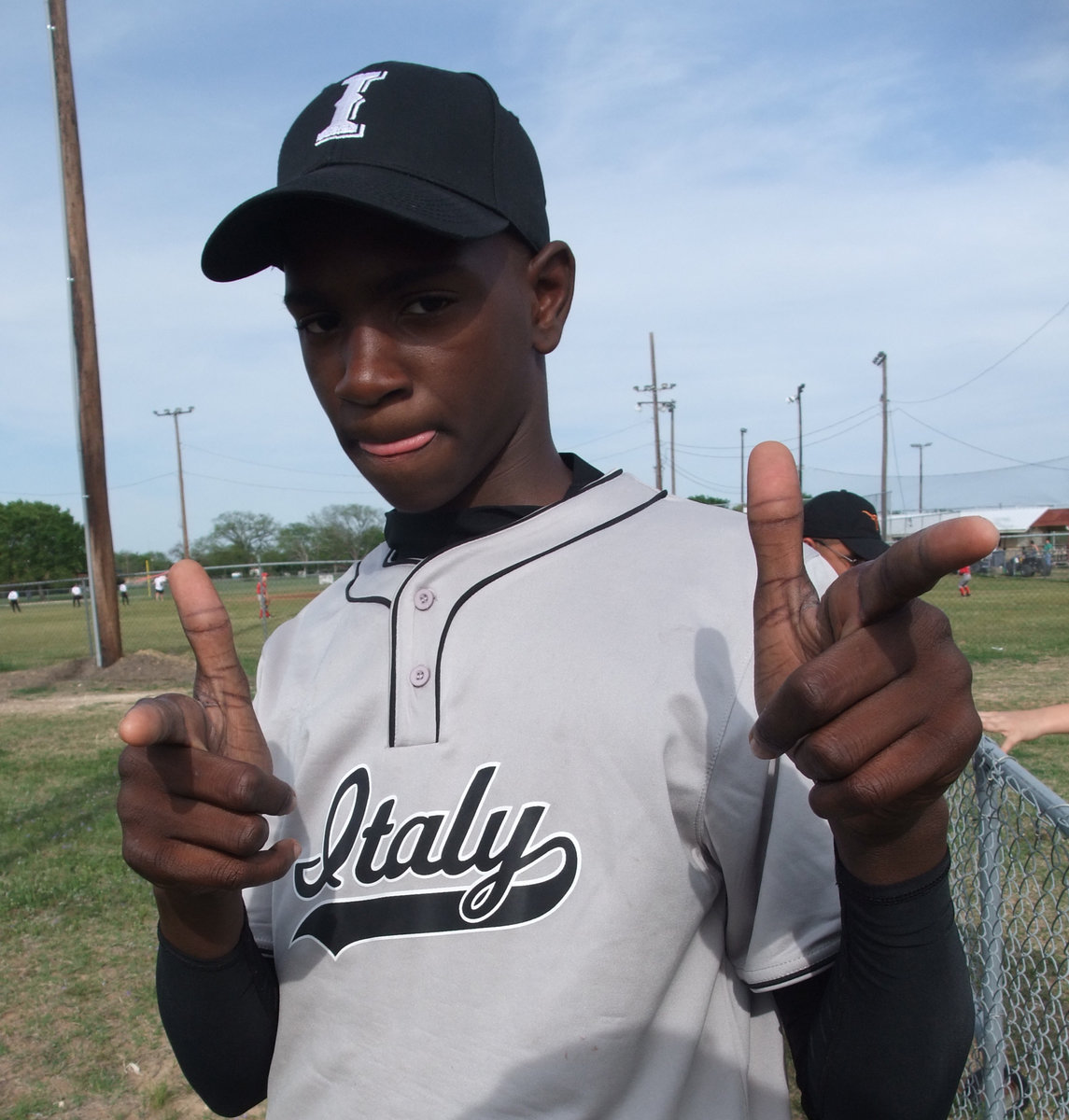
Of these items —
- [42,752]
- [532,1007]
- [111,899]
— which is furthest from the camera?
[42,752]

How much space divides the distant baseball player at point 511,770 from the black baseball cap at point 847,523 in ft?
9.95

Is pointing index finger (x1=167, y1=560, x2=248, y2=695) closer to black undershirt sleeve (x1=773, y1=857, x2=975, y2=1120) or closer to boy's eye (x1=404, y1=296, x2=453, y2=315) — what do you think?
boy's eye (x1=404, y1=296, x2=453, y2=315)

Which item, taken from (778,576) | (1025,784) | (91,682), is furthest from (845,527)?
(91,682)

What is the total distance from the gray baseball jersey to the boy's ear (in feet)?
1.15

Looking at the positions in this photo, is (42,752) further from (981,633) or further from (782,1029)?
(981,633)

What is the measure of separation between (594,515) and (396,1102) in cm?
74

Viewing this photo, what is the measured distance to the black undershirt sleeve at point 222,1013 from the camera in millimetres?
1223

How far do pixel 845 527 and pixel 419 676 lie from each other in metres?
3.40

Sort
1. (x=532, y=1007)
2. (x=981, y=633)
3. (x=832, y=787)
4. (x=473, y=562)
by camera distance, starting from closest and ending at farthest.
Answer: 1. (x=832, y=787)
2. (x=532, y=1007)
3. (x=473, y=562)
4. (x=981, y=633)

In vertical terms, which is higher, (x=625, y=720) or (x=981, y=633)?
(x=625, y=720)

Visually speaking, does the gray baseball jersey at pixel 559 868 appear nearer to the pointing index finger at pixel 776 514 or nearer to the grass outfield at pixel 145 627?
the pointing index finger at pixel 776 514

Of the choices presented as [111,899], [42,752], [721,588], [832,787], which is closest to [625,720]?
[721,588]

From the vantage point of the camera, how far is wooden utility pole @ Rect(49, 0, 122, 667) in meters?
11.9

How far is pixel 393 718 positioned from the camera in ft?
3.92
